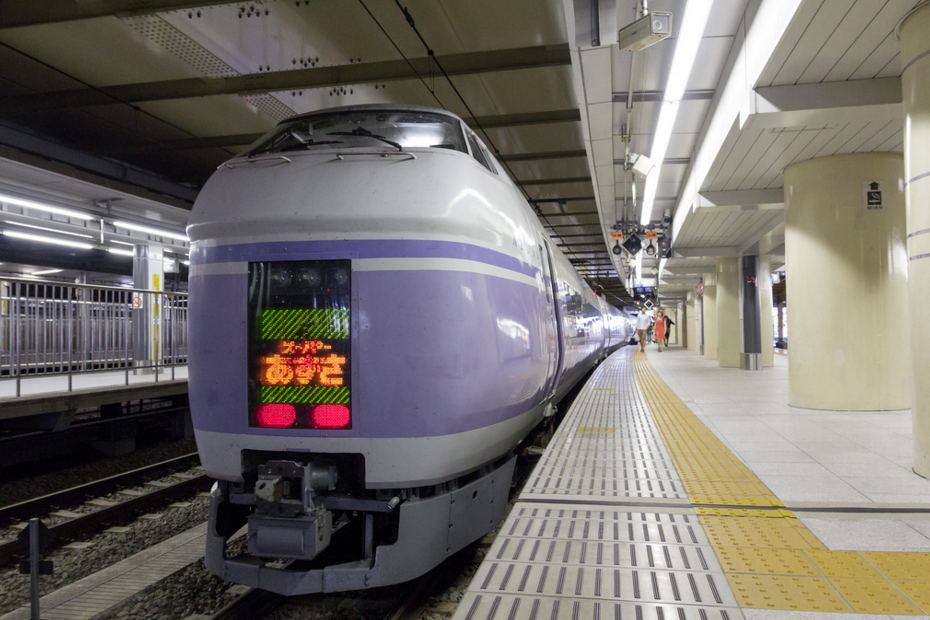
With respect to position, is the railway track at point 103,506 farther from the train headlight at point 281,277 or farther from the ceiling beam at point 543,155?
the ceiling beam at point 543,155

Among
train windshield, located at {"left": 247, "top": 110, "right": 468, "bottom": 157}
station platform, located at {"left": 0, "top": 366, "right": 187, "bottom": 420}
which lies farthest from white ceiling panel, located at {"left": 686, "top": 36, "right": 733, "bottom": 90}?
station platform, located at {"left": 0, "top": 366, "right": 187, "bottom": 420}

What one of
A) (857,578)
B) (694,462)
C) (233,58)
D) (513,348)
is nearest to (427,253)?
(513,348)

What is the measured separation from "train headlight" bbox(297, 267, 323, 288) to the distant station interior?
0.08 feet

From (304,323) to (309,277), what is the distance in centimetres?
24

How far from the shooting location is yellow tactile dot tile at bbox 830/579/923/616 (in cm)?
213

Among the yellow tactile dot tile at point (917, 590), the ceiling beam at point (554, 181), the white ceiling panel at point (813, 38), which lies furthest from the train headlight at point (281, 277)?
the ceiling beam at point (554, 181)

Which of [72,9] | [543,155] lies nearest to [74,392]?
[72,9]

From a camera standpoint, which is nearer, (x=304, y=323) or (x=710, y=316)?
(x=304, y=323)

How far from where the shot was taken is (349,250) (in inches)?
117

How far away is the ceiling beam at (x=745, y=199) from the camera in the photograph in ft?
30.5

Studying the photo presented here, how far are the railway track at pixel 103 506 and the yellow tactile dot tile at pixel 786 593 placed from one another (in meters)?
4.48

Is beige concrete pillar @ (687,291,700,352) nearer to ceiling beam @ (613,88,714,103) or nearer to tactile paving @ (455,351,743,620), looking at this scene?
ceiling beam @ (613,88,714,103)

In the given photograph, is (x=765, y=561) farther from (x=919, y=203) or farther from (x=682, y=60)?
(x=682, y=60)

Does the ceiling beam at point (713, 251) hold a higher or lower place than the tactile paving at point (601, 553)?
higher
